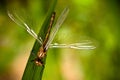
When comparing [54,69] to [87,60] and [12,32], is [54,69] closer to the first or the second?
[87,60]

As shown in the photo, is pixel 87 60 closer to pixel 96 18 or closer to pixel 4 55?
pixel 96 18

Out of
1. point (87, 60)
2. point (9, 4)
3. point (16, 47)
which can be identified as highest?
point (9, 4)

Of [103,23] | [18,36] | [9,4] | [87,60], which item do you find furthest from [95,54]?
[9,4]

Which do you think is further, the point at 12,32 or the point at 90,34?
the point at 12,32

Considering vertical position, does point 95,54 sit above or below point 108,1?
below

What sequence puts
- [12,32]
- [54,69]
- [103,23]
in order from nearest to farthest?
[54,69] < [103,23] < [12,32]

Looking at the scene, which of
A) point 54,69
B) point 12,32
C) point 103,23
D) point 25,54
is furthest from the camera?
point 25,54

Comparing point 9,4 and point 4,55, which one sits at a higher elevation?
point 9,4

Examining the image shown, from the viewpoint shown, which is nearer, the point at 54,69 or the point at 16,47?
the point at 54,69

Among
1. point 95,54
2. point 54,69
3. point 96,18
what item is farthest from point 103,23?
point 54,69
